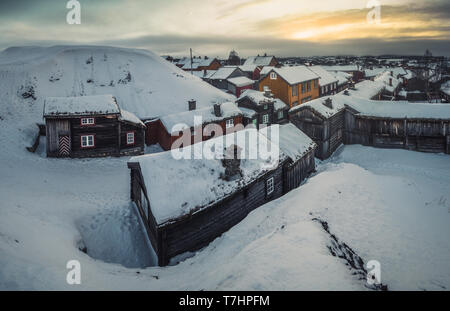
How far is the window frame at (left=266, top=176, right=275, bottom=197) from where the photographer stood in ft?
59.6

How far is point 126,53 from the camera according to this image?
5391cm

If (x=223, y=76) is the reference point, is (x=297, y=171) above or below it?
below

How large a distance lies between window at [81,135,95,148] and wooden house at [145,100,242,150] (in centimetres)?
702

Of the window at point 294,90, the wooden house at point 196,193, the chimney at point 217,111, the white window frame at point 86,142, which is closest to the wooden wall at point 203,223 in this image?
the wooden house at point 196,193

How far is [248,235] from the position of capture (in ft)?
44.4

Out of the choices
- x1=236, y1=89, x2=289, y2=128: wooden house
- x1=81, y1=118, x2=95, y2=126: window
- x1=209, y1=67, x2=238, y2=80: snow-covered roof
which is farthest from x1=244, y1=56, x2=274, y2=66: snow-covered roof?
x1=81, y1=118, x2=95, y2=126: window

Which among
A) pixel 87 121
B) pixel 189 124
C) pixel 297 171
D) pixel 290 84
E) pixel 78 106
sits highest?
pixel 290 84

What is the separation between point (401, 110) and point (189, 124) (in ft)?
72.9

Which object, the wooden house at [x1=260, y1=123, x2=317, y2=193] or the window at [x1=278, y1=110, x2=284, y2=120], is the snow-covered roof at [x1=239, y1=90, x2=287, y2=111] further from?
the wooden house at [x1=260, y1=123, x2=317, y2=193]

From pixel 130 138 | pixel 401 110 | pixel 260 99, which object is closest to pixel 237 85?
pixel 260 99

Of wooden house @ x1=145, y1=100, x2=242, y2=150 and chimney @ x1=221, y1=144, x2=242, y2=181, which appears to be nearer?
chimney @ x1=221, y1=144, x2=242, y2=181

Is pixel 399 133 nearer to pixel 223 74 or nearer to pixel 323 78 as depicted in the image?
pixel 323 78
